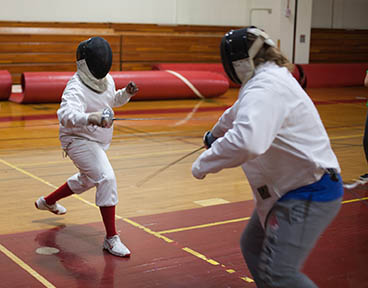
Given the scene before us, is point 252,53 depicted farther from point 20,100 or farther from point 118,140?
point 20,100

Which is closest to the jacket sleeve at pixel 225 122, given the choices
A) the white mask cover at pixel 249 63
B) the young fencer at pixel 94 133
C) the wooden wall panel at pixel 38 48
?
the white mask cover at pixel 249 63

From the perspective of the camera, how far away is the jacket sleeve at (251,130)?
2.01 meters

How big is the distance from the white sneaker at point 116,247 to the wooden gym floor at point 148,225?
41mm

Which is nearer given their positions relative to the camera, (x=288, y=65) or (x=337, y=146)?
(x=288, y=65)

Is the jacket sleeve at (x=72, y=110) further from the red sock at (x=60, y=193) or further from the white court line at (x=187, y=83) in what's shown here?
the white court line at (x=187, y=83)

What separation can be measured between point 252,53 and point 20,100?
8.32 metres

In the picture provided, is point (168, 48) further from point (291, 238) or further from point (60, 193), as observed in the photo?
point (291, 238)

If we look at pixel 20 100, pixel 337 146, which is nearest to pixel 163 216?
pixel 337 146

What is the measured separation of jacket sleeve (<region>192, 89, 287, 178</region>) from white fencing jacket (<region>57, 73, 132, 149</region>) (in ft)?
4.28

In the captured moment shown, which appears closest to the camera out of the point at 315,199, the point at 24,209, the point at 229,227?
the point at 315,199

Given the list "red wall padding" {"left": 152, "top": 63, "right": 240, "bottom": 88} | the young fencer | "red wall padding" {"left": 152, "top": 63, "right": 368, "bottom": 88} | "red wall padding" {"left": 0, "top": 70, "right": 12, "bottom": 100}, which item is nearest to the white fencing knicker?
the young fencer

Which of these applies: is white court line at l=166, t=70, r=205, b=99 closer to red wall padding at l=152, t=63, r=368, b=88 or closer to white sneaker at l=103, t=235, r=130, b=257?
red wall padding at l=152, t=63, r=368, b=88

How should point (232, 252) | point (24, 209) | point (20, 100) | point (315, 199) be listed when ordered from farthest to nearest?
point (20, 100) → point (24, 209) → point (232, 252) → point (315, 199)

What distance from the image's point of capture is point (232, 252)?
11.4ft
